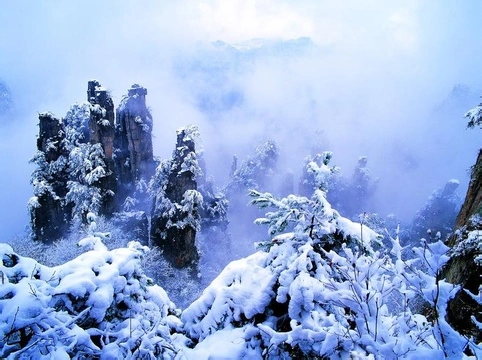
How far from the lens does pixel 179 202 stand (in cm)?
2138

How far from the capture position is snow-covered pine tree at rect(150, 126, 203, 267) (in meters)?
20.9

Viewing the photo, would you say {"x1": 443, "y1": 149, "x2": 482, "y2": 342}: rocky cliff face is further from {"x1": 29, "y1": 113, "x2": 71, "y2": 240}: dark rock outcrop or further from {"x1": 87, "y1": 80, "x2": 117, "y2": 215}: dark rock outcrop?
{"x1": 29, "y1": 113, "x2": 71, "y2": 240}: dark rock outcrop

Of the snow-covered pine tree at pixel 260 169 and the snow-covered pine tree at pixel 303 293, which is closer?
the snow-covered pine tree at pixel 303 293

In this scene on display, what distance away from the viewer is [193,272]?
2288cm

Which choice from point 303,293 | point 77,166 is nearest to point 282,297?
point 303,293

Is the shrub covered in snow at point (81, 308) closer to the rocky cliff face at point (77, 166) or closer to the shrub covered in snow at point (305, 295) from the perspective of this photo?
the shrub covered in snow at point (305, 295)

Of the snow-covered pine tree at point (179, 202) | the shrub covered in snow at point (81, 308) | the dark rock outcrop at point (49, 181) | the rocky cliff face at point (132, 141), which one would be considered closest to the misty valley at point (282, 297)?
the shrub covered in snow at point (81, 308)

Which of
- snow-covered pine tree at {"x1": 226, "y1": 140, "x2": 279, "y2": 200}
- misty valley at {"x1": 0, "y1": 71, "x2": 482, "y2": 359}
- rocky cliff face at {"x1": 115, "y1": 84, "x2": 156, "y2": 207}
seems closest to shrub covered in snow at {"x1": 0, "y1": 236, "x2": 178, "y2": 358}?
misty valley at {"x1": 0, "y1": 71, "x2": 482, "y2": 359}

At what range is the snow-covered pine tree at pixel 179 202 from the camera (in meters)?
20.9

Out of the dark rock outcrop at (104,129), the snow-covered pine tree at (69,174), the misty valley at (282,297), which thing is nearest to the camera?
the misty valley at (282,297)

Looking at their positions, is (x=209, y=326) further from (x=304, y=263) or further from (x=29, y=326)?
(x=29, y=326)

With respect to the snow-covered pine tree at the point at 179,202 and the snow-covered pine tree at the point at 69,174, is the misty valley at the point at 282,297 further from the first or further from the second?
the snow-covered pine tree at the point at 69,174

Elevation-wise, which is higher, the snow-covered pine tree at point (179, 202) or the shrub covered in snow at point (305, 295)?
the shrub covered in snow at point (305, 295)

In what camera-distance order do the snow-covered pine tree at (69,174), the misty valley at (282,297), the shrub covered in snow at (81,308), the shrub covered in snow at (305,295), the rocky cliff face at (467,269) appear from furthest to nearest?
1. the snow-covered pine tree at (69,174)
2. the rocky cliff face at (467,269)
3. the shrub covered in snow at (305,295)
4. the shrub covered in snow at (81,308)
5. the misty valley at (282,297)
